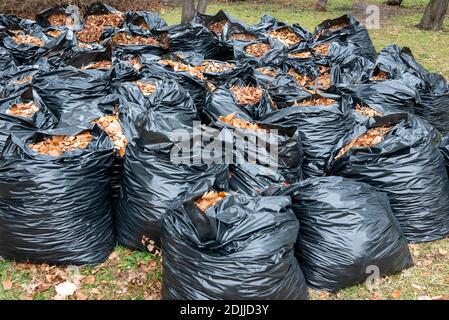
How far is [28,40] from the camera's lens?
4.95m

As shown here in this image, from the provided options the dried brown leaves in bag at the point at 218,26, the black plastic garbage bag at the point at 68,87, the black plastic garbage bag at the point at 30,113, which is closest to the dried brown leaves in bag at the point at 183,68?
the black plastic garbage bag at the point at 68,87

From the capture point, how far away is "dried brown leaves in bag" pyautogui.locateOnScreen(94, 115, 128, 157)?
3.02m

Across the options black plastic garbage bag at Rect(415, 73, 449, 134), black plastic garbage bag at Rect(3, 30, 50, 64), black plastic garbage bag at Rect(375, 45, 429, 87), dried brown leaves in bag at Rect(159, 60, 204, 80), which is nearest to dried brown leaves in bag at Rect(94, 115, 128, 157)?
dried brown leaves in bag at Rect(159, 60, 204, 80)

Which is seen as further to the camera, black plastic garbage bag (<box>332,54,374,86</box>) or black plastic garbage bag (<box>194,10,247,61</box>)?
black plastic garbage bag (<box>194,10,247,61</box>)

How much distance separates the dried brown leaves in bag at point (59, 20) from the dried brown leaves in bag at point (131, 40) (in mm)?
1104

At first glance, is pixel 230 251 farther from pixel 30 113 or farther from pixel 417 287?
pixel 30 113

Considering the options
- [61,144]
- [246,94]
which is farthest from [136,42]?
[61,144]

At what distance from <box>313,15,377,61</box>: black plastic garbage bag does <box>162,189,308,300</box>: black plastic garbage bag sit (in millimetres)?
3677

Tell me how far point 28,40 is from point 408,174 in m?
4.08

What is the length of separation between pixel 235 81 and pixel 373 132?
1246 mm

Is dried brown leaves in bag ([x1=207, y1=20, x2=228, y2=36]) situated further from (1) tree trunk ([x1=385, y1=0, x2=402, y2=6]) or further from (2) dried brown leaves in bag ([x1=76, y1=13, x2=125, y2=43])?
(1) tree trunk ([x1=385, y1=0, x2=402, y2=6])

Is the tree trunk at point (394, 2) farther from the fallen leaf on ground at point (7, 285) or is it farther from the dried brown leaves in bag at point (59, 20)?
the fallen leaf on ground at point (7, 285)
